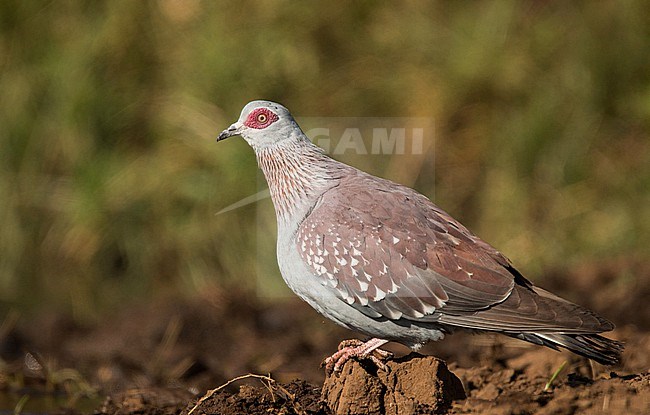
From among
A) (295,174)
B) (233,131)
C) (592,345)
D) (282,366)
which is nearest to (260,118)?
(233,131)

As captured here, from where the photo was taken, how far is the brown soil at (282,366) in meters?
4.27

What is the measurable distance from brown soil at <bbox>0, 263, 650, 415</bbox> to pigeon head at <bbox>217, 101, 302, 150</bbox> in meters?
1.24

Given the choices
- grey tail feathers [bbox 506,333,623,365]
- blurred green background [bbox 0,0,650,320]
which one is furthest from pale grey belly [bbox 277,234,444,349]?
blurred green background [bbox 0,0,650,320]

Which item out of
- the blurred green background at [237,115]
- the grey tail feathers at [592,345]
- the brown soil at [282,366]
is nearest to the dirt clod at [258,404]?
the brown soil at [282,366]

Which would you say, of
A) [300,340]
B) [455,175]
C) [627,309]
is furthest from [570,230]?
[300,340]

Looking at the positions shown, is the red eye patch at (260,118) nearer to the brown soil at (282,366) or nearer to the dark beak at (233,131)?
the dark beak at (233,131)

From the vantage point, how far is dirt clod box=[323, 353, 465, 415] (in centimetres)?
425

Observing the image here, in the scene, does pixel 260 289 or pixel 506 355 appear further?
pixel 260 289

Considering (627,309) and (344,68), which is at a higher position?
(344,68)

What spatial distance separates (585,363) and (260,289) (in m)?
4.49

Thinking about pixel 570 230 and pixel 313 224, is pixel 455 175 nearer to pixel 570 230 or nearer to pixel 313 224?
pixel 570 230

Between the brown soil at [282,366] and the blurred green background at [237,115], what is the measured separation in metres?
1.26

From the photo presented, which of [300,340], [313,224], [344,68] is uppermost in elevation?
[344,68]

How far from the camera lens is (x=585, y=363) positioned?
18.2 feet
